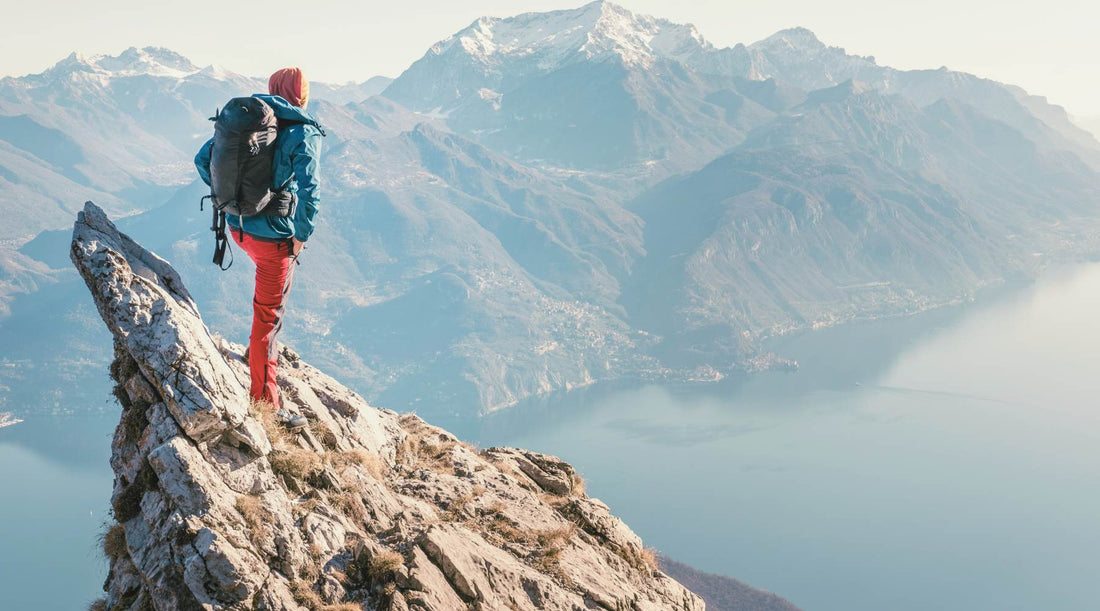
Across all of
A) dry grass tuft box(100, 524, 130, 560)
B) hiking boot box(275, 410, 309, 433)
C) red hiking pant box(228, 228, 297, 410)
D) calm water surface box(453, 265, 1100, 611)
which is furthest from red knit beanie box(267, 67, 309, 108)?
calm water surface box(453, 265, 1100, 611)

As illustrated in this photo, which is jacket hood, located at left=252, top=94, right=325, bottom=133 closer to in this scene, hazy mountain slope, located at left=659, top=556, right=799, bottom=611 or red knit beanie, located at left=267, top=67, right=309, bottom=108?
red knit beanie, located at left=267, top=67, right=309, bottom=108

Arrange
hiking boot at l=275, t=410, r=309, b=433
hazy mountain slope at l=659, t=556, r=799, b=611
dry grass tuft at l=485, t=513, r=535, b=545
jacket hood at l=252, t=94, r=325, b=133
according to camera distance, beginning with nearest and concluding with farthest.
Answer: jacket hood at l=252, t=94, r=325, b=133 → hiking boot at l=275, t=410, r=309, b=433 → dry grass tuft at l=485, t=513, r=535, b=545 → hazy mountain slope at l=659, t=556, r=799, b=611

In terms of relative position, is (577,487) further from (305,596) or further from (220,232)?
(220,232)

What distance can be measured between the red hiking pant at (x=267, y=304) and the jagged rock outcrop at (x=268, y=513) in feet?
1.12

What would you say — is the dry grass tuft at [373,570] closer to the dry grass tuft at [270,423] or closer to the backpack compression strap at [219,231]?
the dry grass tuft at [270,423]

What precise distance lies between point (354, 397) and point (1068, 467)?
20289 cm

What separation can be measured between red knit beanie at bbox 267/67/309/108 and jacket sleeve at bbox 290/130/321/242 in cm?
65

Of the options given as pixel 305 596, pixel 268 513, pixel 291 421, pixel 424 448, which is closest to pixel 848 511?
pixel 424 448

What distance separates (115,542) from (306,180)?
4.37m

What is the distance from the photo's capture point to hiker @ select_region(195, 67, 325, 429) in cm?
823

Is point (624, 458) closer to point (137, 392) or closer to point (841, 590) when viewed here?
point (841, 590)

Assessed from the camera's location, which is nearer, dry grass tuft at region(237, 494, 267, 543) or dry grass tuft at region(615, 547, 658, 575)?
dry grass tuft at region(237, 494, 267, 543)

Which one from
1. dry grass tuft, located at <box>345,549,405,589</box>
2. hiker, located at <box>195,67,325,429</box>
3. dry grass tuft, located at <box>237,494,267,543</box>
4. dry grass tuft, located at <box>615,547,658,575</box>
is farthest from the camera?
dry grass tuft, located at <box>615,547,658,575</box>

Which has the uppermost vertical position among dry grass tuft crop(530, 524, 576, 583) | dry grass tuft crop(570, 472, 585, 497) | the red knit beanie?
the red knit beanie
